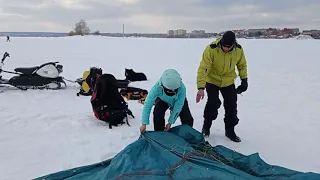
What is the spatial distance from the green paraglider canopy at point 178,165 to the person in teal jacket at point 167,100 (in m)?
0.45

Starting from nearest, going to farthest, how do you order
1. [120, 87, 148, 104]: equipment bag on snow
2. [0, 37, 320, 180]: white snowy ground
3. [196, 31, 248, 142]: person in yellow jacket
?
1. [0, 37, 320, 180]: white snowy ground
2. [196, 31, 248, 142]: person in yellow jacket
3. [120, 87, 148, 104]: equipment bag on snow

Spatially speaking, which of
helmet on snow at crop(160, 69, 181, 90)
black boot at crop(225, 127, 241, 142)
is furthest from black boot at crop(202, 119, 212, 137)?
helmet on snow at crop(160, 69, 181, 90)

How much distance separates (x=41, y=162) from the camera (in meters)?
3.43

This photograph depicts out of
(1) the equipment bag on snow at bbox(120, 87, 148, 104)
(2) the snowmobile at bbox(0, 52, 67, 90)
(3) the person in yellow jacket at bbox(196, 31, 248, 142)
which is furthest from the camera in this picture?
(2) the snowmobile at bbox(0, 52, 67, 90)

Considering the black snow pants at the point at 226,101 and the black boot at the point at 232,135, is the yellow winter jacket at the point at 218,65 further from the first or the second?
the black boot at the point at 232,135

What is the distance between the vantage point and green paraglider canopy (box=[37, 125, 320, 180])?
2.53 meters

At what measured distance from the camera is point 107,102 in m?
4.82

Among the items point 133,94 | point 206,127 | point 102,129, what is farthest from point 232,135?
point 133,94

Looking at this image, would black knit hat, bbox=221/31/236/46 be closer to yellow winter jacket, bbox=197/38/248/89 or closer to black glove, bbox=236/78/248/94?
yellow winter jacket, bbox=197/38/248/89

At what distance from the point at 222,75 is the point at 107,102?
5.73 feet

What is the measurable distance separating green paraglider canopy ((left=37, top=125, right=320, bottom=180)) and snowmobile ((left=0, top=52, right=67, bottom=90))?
15.5 feet

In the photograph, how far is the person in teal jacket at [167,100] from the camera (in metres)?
3.48

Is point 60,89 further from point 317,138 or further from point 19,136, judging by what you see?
point 317,138

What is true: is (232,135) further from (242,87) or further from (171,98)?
(171,98)
